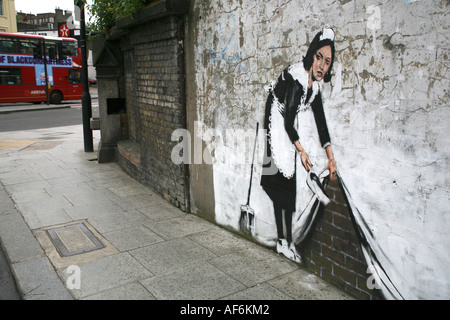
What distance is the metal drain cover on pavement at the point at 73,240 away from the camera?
4.47 metres

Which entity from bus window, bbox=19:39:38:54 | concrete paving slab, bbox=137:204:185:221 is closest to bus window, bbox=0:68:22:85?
bus window, bbox=19:39:38:54

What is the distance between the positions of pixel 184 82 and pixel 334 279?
328cm

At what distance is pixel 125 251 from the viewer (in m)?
4.42

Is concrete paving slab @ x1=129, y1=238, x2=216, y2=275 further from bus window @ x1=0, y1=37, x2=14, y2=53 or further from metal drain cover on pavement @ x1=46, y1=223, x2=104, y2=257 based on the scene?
bus window @ x1=0, y1=37, x2=14, y2=53

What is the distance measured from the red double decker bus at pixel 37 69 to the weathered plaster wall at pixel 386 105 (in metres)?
22.4

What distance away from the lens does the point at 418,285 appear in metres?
2.78

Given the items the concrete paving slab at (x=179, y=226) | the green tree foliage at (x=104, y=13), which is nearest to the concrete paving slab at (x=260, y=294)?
the concrete paving slab at (x=179, y=226)

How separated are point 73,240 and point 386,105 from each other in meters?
3.72

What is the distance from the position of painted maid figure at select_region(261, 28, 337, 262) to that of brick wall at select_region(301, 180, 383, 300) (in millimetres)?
118

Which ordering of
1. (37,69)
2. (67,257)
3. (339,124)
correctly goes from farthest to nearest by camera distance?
(37,69) → (67,257) → (339,124)

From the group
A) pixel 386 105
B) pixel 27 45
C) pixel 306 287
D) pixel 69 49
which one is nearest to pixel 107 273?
pixel 306 287

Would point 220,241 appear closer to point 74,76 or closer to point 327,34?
point 327,34

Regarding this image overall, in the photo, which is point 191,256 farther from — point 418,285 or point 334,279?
point 418,285
